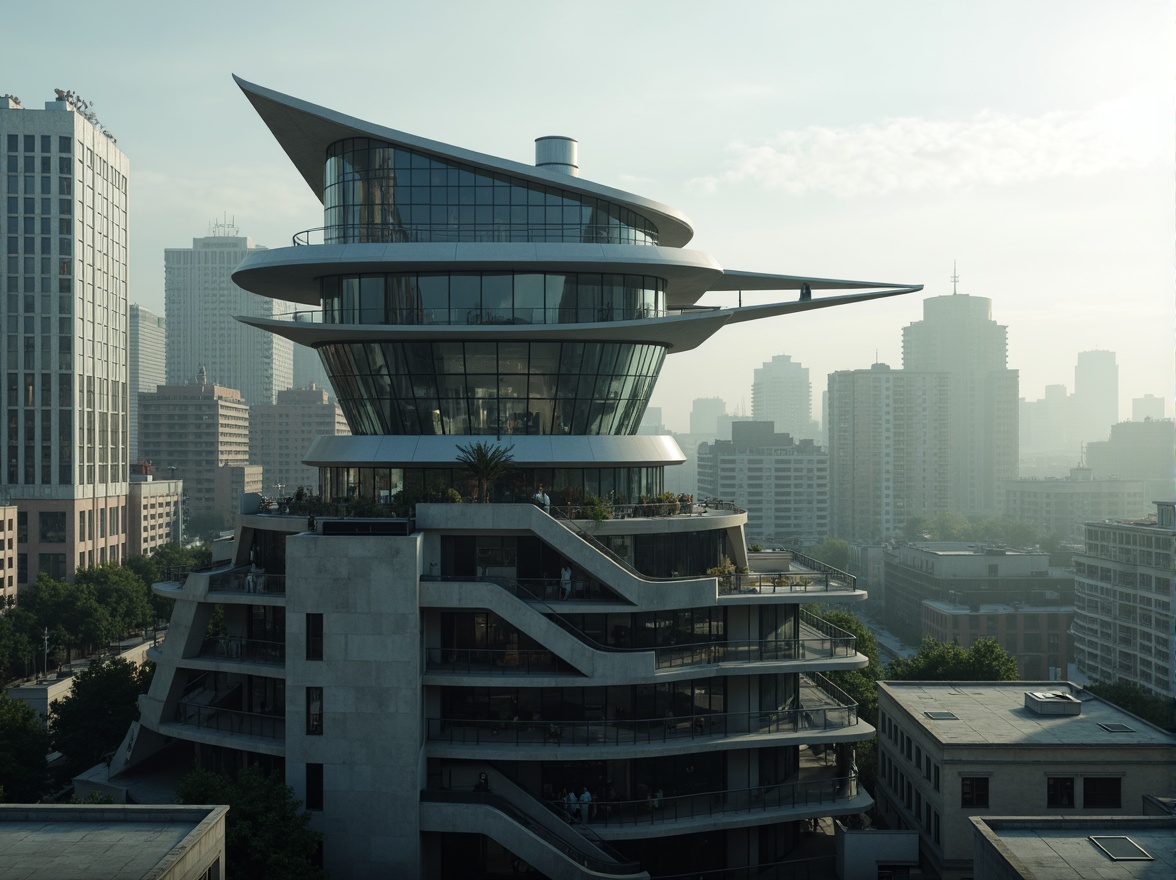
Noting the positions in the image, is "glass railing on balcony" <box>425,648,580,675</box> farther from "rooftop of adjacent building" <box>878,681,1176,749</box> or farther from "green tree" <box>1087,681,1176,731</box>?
"green tree" <box>1087,681,1176,731</box>

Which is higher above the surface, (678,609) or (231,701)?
(678,609)

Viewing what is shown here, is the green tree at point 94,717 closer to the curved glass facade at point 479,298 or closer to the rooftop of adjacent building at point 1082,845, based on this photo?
the curved glass facade at point 479,298

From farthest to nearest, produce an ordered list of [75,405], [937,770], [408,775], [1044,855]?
1. [75,405]
2. [937,770]
3. [408,775]
4. [1044,855]

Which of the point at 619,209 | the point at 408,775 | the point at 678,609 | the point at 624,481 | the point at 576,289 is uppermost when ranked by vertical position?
the point at 619,209

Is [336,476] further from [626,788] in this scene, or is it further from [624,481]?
[626,788]

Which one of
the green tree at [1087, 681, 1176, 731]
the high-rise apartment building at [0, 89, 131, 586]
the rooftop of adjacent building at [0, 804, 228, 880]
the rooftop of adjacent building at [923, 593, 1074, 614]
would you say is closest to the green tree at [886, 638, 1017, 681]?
the green tree at [1087, 681, 1176, 731]

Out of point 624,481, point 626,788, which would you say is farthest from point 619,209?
point 626,788

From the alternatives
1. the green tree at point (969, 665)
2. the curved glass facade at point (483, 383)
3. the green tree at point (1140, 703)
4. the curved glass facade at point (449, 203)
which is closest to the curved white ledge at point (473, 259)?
the curved glass facade at point (449, 203)
